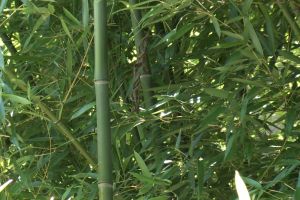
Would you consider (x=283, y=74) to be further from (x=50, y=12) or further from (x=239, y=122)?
(x=50, y=12)

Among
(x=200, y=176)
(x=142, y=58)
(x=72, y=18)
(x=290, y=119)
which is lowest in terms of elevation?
(x=200, y=176)

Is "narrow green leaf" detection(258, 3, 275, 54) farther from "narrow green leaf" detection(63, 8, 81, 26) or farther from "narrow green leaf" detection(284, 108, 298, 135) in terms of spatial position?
"narrow green leaf" detection(63, 8, 81, 26)

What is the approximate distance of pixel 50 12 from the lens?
53.7 inches

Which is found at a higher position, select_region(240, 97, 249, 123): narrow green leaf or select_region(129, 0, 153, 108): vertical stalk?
select_region(129, 0, 153, 108): vertical stalk

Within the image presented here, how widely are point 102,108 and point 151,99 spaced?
0.25 metres

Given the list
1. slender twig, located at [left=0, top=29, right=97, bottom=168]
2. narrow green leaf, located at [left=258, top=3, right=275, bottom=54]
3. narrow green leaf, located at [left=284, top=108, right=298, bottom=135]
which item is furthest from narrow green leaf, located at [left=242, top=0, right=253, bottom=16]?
slender twig, located at [left=0, top=29, right=97, bottom=168]

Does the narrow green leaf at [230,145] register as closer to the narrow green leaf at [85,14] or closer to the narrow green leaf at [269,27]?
the narrow green leaf at [269,27]

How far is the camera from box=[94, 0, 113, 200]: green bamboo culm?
1276 millimetres

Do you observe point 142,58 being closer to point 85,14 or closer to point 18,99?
point 85,14

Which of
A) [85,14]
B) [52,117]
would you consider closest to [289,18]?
[85,14]

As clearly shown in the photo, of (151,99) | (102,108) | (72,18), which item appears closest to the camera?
(102,108)

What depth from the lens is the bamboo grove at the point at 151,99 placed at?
1.33 meters

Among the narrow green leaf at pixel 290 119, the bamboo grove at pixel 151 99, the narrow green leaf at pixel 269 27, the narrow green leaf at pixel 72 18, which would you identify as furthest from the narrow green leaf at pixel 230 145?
the narrow green leaf at pixel 72 18

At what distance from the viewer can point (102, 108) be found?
128cm
